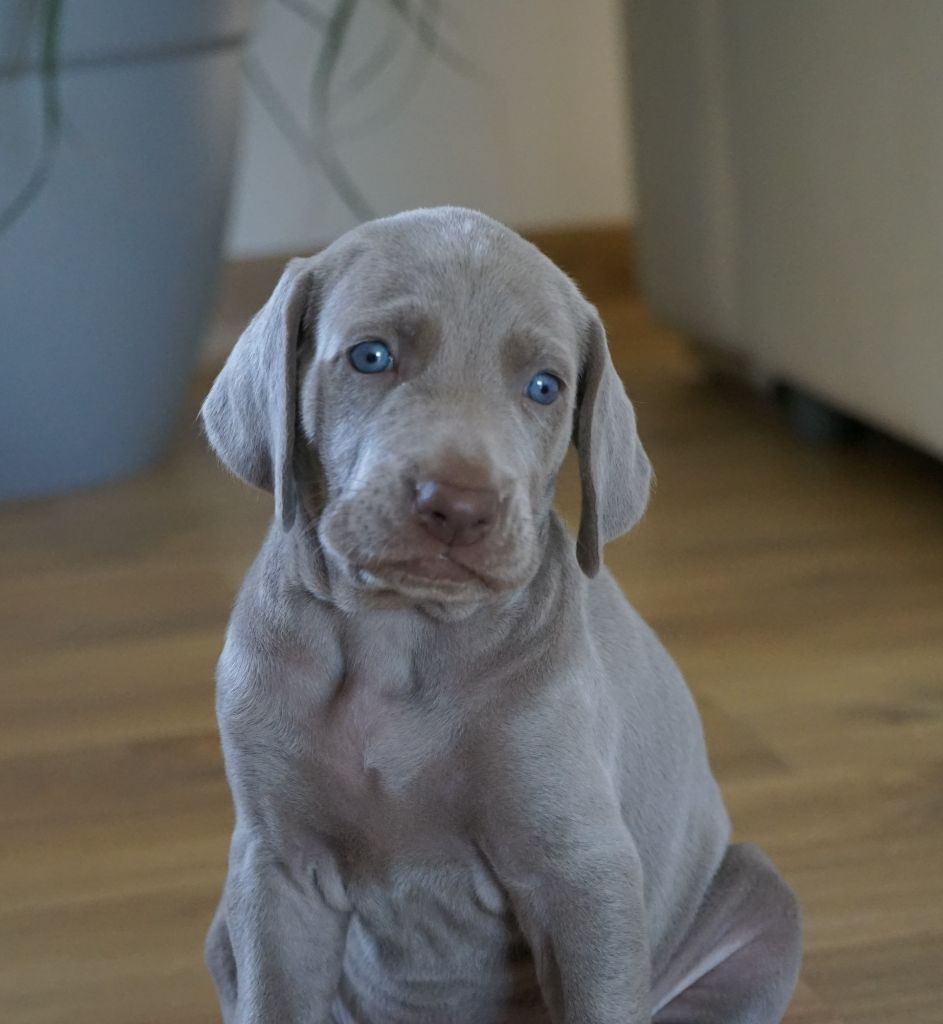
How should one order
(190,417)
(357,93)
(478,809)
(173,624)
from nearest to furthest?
(478,809), (173,624), (190,417), (357,93)

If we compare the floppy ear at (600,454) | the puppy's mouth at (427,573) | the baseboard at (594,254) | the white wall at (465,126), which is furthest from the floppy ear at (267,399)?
the baseboard at (594,254)

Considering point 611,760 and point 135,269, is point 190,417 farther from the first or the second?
point 611,760

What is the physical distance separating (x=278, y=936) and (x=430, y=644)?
28cm

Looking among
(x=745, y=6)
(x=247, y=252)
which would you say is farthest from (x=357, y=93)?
(x=745, y=6)

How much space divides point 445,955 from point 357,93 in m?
3.16

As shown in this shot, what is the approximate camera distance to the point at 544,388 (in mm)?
1384

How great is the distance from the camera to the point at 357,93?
14.1 ft

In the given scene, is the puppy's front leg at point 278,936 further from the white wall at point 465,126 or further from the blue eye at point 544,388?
the white wall at point 465,126

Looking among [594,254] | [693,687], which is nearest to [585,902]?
[693,687]

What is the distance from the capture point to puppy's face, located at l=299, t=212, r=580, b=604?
4.16ft

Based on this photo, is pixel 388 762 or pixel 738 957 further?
pixel 738 957

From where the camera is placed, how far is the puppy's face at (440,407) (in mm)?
1268

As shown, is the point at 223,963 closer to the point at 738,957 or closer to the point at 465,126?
the point at 738,957

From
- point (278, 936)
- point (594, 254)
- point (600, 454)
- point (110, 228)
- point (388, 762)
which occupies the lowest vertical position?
point (594, 254)
